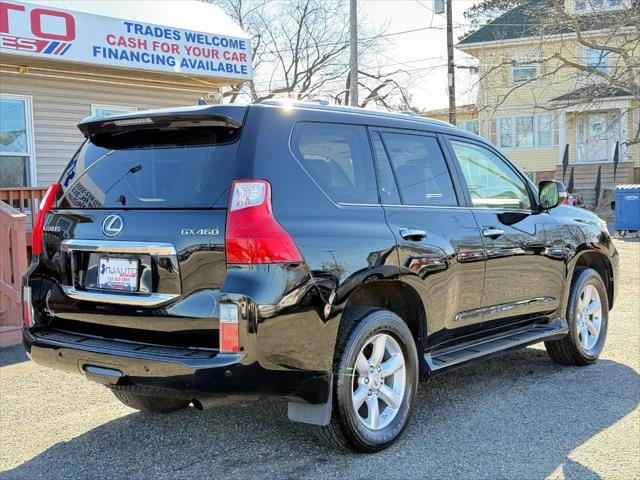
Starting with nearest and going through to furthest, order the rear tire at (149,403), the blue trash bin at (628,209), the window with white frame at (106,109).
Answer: the rear tire at (149,403), the window with white frame at (106,109), the blue trash bin at (628,209)

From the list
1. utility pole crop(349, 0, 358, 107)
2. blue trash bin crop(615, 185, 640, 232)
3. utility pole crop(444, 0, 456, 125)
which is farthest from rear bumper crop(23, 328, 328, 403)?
utility pole crop(444, 0, 456, 125)

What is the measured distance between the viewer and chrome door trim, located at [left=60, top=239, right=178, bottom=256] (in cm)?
363

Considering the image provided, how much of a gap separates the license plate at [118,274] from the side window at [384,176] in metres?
1.53

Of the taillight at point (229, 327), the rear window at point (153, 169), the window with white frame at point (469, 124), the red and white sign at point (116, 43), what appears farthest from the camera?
the window with white frame at point (469, 124)

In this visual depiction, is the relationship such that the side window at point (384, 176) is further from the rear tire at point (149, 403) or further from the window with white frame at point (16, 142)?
the window with white frame at point (16, 142)

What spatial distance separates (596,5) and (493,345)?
71.3 feet

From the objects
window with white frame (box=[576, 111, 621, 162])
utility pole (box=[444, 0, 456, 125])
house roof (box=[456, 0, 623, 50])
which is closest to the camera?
house roof (box=[456, 0, 623, 50])

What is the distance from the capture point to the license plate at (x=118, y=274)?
3727 mm

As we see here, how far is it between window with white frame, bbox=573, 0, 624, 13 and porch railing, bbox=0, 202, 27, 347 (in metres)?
20.7

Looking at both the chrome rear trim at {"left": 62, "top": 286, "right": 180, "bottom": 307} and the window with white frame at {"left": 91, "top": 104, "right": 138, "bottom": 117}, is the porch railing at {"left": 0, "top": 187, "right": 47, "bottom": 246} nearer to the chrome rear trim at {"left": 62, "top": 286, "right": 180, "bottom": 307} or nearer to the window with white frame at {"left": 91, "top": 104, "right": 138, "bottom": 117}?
the window with white frame at {"left": 91, "top": 104, "right": 138, "bottom": 117}

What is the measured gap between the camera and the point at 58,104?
1178 centimetres

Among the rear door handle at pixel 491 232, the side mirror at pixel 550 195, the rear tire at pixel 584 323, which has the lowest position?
the rear tire at pixel 584 323

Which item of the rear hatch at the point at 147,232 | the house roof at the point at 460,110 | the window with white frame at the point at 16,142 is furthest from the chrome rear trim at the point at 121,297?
the house roof at the point at 460,110

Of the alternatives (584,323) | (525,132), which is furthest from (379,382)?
(525,132)
